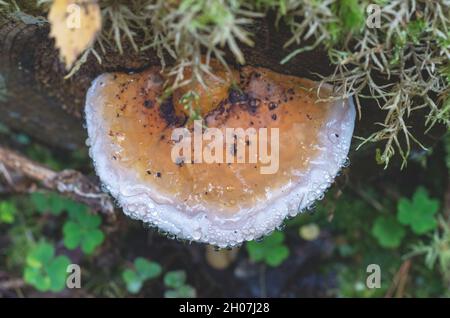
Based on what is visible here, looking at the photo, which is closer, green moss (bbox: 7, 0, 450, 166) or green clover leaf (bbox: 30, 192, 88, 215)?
green moss (bbox: 7, 0, 450, 166)

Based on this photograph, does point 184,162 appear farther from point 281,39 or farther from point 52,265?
point 52,265

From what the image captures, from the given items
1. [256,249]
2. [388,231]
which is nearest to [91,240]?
[256,249]

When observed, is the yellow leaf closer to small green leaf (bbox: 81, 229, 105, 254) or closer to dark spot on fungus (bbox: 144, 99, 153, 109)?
dark spot on fungus (bbox: 144, 99, 153, 109)

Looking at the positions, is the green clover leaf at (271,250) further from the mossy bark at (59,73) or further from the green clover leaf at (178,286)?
the mossy bark at (59,73)

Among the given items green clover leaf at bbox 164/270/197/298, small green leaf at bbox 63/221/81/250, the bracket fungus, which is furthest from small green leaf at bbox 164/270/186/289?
the bracket fungus

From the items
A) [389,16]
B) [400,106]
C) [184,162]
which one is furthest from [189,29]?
[400,106]

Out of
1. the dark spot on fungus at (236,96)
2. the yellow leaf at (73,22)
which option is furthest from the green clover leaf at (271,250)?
the yellow leaf at (73,22)
